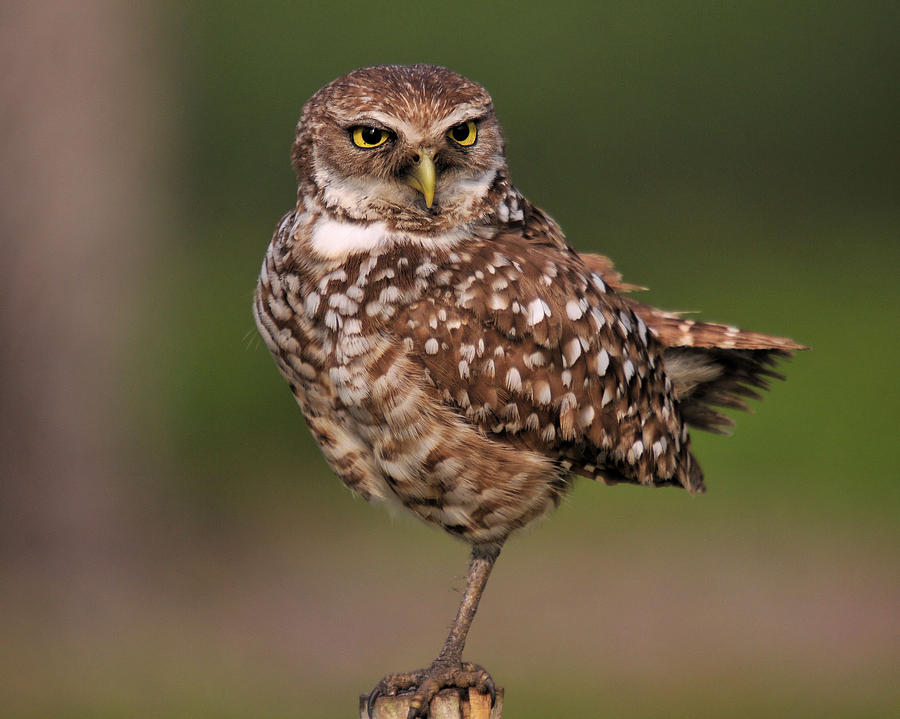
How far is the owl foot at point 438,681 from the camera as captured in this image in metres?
3.68

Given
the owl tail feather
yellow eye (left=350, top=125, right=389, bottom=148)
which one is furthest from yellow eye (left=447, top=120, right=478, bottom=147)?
the owl tail feather

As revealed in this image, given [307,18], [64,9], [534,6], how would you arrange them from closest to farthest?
[64,9], [307,18], [534,6]

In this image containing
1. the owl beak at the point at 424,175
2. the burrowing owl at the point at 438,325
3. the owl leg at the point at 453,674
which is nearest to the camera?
the owl beak at the point at 424,175

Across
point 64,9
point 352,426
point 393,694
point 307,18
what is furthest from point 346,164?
point 307,18

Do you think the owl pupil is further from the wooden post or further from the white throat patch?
the wooden post

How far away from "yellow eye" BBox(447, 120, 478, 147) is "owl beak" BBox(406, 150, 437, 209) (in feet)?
0.30

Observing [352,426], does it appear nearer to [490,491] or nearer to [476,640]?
[490,491]

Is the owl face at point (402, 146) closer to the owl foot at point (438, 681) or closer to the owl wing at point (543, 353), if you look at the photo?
the owl wing at point (543, 353)

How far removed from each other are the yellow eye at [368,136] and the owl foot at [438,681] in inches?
53.4

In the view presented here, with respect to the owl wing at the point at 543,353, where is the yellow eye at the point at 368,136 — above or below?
above

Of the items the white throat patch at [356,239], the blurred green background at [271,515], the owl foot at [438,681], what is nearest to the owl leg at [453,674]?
the owl foot at [438,681]

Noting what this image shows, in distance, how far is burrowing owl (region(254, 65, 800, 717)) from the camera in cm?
348

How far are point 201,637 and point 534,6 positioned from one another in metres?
13.1

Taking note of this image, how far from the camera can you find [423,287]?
352 cm
